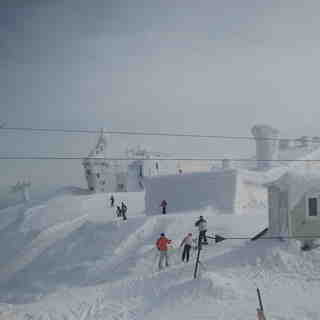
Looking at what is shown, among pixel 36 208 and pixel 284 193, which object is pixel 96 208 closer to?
pixel 36 208

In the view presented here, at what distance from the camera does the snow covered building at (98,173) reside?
2315 inches

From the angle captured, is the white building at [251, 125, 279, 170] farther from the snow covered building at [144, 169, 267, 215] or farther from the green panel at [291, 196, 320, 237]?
the green panel at [291, 196, 320, 237]

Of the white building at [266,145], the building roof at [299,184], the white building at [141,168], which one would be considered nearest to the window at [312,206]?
the building roof at [299,184]

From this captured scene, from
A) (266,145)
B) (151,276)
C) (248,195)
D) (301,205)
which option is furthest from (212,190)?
(151,276)

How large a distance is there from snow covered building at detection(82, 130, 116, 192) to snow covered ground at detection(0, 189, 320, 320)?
2775cm

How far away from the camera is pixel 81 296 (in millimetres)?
13391

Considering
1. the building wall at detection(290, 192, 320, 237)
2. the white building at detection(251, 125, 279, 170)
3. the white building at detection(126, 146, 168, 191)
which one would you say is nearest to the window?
the building wall at detection(290, 192, 320, 237)

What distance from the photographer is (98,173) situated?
59.1 metres

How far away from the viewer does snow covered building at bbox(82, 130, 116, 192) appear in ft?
193

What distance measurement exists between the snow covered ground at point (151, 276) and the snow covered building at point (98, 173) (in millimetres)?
27749

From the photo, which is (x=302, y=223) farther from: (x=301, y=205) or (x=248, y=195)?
(x=248, y=195)

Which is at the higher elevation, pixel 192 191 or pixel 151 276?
pixel 192 191

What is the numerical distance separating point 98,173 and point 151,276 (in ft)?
150

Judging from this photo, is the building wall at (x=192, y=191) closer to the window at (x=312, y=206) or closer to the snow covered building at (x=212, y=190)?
the snow covered building at (x=212, y=190)
